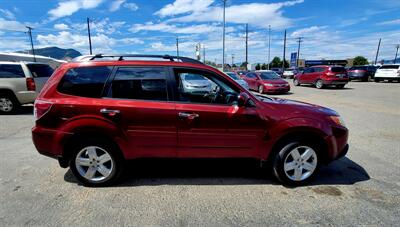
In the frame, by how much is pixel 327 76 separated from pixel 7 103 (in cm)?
1897

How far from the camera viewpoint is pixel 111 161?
Result: 3.60 metres

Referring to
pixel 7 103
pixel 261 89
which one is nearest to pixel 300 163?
pixel 7 103

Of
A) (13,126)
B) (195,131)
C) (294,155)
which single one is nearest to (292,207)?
(294,155)

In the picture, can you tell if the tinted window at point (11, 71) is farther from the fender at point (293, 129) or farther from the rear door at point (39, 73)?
the fender at point (293, 129)

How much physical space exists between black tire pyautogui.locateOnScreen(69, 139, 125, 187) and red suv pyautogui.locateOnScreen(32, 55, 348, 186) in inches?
0.5

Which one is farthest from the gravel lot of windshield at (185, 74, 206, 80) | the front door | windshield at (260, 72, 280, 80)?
windshield at (260, 72, 280, 80)

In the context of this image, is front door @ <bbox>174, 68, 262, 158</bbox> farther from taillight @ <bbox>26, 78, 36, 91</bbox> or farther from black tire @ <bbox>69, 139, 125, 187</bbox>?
taillight @ <bbox>26, 78, 36, 91</bbox>

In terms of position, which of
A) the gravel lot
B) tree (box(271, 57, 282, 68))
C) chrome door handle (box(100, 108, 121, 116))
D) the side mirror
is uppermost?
tree (box(271, 57, 282, 68))

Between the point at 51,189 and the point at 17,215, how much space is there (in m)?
0.65

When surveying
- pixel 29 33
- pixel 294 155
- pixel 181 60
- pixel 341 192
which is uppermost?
pixel 29 33

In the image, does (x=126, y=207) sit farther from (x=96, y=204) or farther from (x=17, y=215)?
(x=17, y=215)

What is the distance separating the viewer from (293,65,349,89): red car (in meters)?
18.9

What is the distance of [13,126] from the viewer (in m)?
7.25

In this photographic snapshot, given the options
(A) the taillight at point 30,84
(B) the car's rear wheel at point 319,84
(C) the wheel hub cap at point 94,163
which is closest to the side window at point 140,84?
(C) the wheel hub cap at point 94,163
